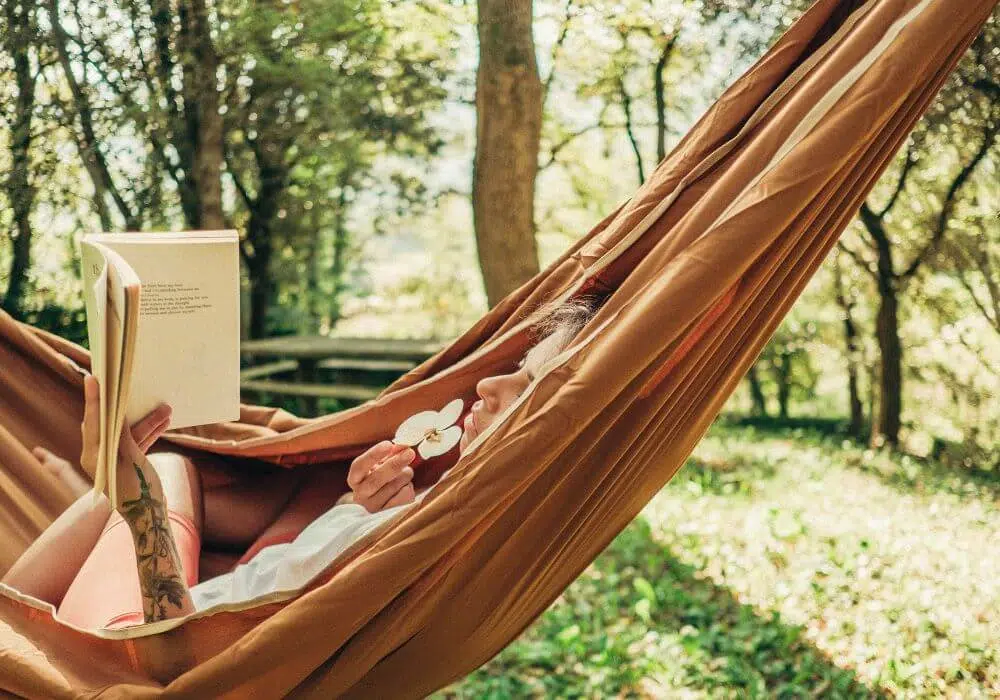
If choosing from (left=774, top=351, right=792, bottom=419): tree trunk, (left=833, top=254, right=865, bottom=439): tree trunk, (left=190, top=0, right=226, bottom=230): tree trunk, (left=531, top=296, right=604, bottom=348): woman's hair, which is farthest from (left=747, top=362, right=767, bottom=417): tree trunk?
(left=531, top=296, right=604, bottom=348): woman's hair

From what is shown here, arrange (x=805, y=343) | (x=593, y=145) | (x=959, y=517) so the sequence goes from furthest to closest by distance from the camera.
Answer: (x=593, y=145) → (x=805, y=343) → (x=959, y=517)

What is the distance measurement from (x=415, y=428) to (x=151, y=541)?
1.98 ft

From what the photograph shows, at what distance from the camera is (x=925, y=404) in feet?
24.0

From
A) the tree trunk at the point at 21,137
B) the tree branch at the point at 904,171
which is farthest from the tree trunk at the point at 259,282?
the tree branch at the point at 904,171

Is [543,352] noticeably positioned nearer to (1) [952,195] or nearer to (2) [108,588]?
(2) [108,588]

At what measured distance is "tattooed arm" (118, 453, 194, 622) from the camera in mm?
1118

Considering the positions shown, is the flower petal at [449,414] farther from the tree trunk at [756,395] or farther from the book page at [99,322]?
the tree trunk at [756,395]

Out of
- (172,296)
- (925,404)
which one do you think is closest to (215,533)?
(172,296)

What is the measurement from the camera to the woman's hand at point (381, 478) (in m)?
1.57

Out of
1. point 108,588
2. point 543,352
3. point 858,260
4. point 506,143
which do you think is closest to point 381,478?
point 543,352

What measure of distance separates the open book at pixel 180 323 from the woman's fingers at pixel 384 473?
387mm

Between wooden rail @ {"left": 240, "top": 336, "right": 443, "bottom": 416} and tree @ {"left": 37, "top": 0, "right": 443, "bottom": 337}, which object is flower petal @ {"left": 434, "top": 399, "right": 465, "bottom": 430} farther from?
tree @ {"left": 37, "top": 0, "right": 443, "bottom": 337}

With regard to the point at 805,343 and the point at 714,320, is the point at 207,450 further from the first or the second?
the point at 805,343

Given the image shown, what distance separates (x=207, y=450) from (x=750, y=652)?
1350mm
